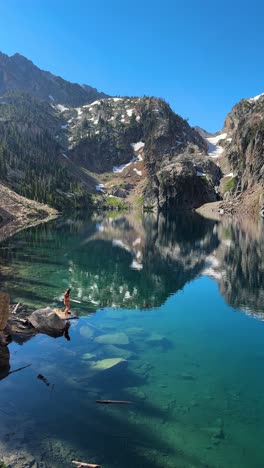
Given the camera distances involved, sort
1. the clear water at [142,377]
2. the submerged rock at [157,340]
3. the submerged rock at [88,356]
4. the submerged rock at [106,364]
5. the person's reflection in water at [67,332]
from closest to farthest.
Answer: the clear water at [142,377] < the submerged rock at [106,364] < the submerged rock at [88,356] < the submerged rock at [157,340] < the person's reflection in water at [67,332]

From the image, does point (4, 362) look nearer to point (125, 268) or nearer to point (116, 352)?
point (116, 352)

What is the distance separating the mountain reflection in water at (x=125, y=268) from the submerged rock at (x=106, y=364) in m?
13.5

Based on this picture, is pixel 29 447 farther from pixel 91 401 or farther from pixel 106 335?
pixel 106 335

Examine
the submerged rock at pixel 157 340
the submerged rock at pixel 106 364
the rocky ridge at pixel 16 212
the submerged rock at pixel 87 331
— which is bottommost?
the submerged rock at pixel 157 340

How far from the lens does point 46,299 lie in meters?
41.5

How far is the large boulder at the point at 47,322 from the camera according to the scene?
105 feet

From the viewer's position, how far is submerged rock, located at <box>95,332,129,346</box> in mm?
30406

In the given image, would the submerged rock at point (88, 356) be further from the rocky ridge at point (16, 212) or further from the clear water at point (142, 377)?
the rocky ridge at point (16, 212)

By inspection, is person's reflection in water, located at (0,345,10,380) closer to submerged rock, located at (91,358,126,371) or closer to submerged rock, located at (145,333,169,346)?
submerged rock, located at (91,358,126,371)

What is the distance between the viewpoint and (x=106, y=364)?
85.0 feet

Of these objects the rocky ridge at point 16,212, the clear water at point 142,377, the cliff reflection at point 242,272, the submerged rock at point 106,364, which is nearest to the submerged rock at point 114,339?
the clear water at point 142,377

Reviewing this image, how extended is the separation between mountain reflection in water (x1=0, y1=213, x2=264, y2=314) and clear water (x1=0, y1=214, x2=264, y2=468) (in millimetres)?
389

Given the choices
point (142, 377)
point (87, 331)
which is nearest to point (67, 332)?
point (87, 331)

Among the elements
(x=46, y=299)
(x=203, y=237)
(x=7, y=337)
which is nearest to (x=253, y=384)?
→ (x=7, y=337)
